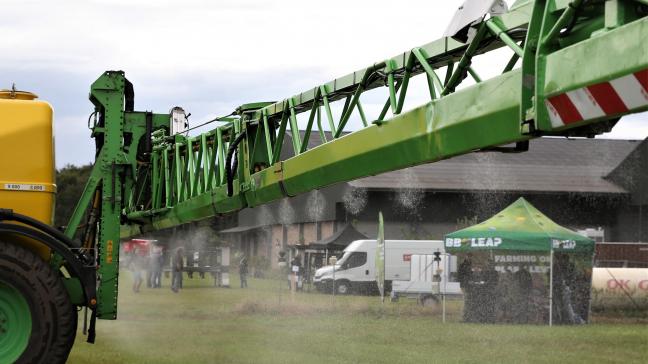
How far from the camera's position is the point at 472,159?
1662 inches

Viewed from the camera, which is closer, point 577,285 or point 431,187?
point 577,285

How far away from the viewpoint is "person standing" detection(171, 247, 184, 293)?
27.5 metres

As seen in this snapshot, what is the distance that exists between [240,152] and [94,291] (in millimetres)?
2330

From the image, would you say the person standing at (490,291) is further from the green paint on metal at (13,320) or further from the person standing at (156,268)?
the green paint on metal at (13,320)

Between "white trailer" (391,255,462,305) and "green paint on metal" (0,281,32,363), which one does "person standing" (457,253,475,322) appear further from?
"green paint on metal" (0,281,32,363)

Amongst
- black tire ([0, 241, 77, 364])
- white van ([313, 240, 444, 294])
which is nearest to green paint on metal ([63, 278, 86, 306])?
black tire ([0, 241, 77, 364])

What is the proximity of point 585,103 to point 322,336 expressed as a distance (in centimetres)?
1342

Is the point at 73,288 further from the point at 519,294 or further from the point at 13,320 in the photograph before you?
the point at 519,294

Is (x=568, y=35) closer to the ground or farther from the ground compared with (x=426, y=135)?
farther from the ground

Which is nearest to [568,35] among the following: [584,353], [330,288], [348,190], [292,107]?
[292,107]

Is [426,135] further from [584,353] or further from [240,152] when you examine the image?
[584,353]

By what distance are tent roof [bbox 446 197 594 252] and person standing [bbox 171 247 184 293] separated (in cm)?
851

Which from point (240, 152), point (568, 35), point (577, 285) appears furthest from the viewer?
point (577, 285)

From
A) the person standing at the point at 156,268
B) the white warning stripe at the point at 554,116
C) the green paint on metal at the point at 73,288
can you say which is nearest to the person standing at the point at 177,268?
the person standing at the point at 156,268
